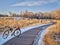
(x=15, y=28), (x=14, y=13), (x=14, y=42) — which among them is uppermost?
(x=14, y=13)

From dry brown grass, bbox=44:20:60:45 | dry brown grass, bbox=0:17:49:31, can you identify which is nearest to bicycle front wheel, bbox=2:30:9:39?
dry brown grass, bbox=0:17:49:31

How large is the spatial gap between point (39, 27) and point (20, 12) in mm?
440

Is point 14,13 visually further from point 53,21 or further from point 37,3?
point 53,21

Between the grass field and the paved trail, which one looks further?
the grass field

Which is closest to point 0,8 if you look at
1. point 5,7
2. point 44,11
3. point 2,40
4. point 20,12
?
point 5,7

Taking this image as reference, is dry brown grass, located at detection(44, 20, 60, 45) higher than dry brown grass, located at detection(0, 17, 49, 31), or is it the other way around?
dry brown grass, located at detection(0, 17, 49, 31)

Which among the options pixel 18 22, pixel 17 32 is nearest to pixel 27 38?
pixel 17 32

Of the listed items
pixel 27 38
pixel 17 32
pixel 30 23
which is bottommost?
pixel 27 38

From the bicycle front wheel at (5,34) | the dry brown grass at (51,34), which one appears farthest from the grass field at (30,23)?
the bicycle front wheel at (5,34)

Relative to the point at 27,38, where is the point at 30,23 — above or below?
above

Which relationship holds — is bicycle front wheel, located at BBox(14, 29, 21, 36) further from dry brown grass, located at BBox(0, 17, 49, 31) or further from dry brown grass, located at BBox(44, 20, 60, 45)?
dry brown grass, located at BBox(44, 20, 60, 45)

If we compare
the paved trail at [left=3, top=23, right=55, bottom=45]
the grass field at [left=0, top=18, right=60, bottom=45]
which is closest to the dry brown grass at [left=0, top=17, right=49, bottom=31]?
the grass field at [left=0, top=18, right=60, bottom=45]

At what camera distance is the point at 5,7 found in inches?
137

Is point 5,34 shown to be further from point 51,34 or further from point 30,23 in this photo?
point 51,34
